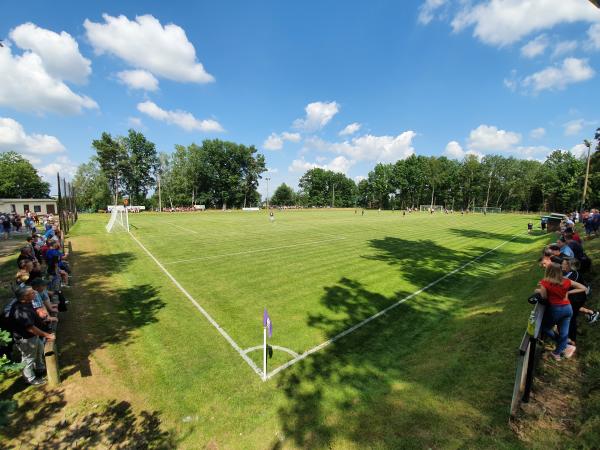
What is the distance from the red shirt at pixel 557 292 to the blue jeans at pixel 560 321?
9 centimetres

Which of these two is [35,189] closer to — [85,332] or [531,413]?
[85,332]

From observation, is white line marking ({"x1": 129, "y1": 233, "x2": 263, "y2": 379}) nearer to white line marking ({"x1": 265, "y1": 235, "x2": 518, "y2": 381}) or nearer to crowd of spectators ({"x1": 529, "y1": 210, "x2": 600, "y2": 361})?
white line marking ({"x1": 265, "y1": 235, "x2": 518, "y2": 381})

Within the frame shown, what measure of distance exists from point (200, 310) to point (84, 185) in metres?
103

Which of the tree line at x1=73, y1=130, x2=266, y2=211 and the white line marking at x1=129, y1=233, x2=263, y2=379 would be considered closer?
the white line marking at x1=129, y1=233, x2=263, y2=379

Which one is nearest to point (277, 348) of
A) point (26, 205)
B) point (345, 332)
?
point (345, 332)

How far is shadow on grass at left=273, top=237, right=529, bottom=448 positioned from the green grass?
3 cm

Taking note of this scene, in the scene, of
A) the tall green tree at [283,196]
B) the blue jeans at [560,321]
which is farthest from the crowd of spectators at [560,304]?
the tall green tree at [283,196]

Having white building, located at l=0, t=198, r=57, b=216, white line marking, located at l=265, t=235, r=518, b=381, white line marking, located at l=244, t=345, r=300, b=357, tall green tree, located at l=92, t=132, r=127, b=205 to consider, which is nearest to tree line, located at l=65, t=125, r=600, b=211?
tall green tree, located at l=92, t=132, r=127, b=205

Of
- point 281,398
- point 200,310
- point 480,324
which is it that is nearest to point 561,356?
point 480,324

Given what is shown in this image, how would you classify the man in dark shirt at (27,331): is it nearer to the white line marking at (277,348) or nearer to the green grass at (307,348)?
the green grass at (307,348)

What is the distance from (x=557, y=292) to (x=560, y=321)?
59 centimetres

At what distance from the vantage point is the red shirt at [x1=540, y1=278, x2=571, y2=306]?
5.08m

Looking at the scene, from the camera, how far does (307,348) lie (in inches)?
284

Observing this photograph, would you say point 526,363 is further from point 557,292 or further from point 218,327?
point 218,327
